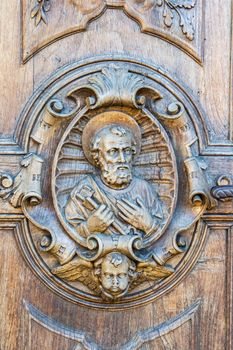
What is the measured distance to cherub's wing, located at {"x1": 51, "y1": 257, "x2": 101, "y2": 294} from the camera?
2.03 meters

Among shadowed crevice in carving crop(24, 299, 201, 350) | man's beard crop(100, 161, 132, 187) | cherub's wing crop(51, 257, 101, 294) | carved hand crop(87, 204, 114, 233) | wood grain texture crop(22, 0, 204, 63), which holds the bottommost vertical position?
shadowed crevice in carving crop(24, 299, 201, 350)

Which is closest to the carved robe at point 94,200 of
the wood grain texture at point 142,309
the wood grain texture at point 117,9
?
the wood grain texture at point 142,309

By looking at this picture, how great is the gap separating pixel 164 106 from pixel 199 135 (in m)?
0.10

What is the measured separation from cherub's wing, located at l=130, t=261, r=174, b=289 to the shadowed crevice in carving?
10cm

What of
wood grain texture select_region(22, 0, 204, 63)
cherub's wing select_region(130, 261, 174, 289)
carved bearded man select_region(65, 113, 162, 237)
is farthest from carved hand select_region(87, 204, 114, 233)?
wood grain texture select_region(22, 0, 204, 63)

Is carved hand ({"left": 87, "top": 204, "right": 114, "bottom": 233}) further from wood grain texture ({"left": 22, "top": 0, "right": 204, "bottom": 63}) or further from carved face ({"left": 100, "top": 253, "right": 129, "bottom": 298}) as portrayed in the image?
wood grain texture ({"left": 22, "top": 0, "right": 204, "bottom": 63})

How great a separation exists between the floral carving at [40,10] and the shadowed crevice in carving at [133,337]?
23.7 inches

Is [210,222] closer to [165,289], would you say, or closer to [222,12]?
[165,289]

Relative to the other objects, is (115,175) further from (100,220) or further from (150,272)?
(150,272)

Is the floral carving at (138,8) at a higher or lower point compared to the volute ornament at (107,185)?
higher

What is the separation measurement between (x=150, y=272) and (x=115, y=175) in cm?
22

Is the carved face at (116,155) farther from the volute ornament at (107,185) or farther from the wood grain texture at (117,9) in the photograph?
the wood grain texture at (117,9)

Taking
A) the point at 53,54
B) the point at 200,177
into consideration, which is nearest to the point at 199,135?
the point at 200,177

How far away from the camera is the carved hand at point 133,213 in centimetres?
203
